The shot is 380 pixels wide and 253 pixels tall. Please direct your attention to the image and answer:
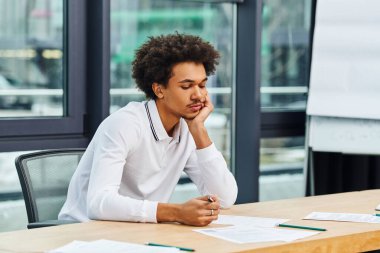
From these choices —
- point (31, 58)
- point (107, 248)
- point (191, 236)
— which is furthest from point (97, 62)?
point (107, 248)

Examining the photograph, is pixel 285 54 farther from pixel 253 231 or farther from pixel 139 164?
pixel 253 231

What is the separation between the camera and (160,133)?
8.72ft

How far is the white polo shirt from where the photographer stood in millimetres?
2449

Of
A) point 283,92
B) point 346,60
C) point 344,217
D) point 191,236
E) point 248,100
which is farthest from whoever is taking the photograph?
point 283,92

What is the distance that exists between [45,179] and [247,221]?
2.85 feet

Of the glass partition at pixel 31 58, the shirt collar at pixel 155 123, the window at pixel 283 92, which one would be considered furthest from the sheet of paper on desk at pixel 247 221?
the window at pixel 283 92

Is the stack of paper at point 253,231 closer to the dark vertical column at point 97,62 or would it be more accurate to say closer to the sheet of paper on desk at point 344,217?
the sheet of paper on desk at point 344,217

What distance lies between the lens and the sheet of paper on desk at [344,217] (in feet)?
7.98

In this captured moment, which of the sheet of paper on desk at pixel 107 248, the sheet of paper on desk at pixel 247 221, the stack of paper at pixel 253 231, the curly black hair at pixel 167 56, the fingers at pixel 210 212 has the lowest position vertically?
the sheet of paper on desk at pixel 247 221

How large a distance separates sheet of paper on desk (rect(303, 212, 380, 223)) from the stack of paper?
0.48ft

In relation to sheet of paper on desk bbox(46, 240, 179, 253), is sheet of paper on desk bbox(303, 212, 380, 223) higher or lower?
lower

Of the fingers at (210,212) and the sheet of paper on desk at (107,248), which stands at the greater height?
the fingers at (210,212)

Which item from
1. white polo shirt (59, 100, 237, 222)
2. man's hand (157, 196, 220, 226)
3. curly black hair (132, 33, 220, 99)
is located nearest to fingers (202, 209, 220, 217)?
man's hand (157, 196, 220, 226)

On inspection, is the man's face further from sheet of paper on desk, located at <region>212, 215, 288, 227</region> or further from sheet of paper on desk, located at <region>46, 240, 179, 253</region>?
sheet of paper on desk, located at <region>46, 240, 179, 253</region>
